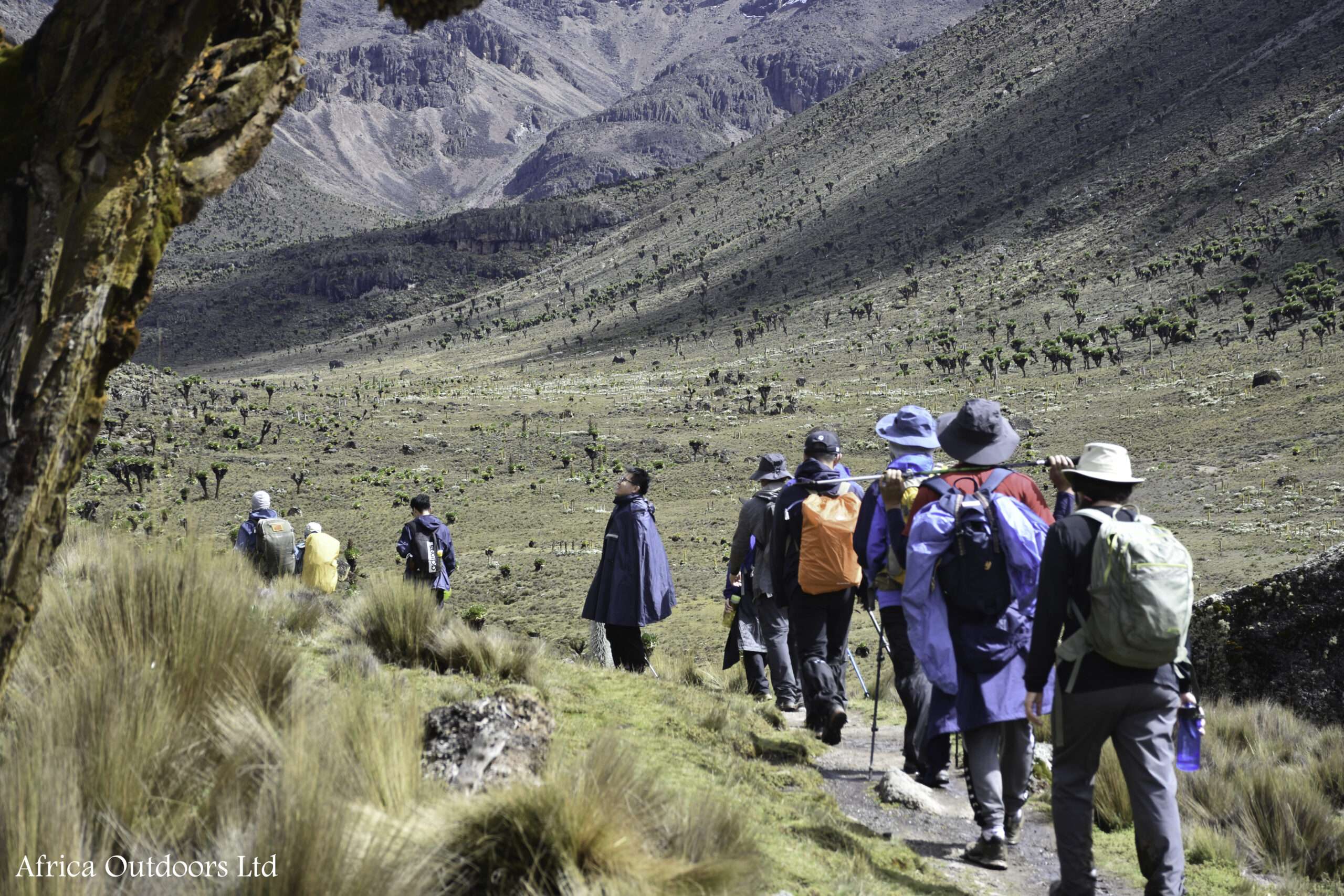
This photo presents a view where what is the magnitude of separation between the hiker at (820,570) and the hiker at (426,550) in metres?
4.13

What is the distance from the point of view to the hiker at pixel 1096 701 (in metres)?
3.81

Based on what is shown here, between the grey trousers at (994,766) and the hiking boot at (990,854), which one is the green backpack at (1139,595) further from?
the hiking boot at (990,854)

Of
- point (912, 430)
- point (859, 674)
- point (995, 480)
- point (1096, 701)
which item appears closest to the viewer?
point (1096, 701)

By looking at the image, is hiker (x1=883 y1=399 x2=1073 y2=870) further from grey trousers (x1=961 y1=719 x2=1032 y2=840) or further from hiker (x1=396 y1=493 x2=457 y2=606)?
hiker (x1=396 y1=493 x2=457 y2=606)

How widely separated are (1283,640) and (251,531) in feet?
30.5

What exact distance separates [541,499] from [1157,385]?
23764 millimetres

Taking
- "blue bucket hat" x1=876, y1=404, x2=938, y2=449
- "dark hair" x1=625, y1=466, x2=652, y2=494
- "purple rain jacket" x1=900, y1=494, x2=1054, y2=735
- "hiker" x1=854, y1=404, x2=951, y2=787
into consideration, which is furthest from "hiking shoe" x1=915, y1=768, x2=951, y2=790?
"dark hair" x1=625, y1=466, x2=652, y2=494

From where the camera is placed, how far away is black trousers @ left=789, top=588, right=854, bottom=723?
6566 millimetres

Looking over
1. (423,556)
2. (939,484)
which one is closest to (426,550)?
(423,556)

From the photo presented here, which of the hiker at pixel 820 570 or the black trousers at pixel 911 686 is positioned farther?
the hiker at pixel 820 570

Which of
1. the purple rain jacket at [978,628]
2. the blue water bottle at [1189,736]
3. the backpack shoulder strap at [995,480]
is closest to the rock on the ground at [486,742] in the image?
the purple rain jacket at [978,628]

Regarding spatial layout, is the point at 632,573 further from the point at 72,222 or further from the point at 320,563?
the point at 72,222

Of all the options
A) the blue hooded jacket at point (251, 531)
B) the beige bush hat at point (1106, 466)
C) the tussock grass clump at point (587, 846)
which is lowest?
the tussock grass clump at point (587, 846)

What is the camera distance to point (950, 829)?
535 centimetres
